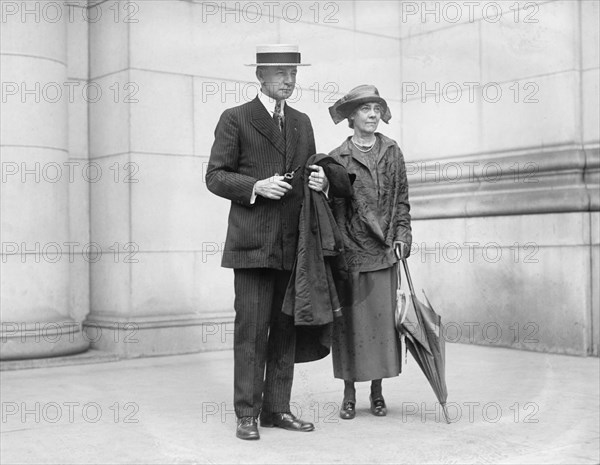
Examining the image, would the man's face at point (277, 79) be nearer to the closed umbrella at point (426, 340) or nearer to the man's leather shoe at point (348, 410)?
the closed umbrella at point (426, 340)

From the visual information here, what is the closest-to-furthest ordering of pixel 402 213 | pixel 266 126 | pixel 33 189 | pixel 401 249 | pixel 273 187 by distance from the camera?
pixel 273 187
pixel 266 126
pixel 401 249
pixel 402 213
pixel 33 189

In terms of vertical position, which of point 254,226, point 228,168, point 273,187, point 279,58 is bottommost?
point 254,226

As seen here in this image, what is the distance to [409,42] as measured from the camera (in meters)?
12.1

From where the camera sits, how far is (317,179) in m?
6.07

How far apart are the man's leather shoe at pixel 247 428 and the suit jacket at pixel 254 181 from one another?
0.96m

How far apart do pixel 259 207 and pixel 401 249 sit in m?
1.17

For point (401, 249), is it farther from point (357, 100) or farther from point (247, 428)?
point (247, 428)

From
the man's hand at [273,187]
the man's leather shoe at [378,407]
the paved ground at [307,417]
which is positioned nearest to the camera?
the paved ground at [307,417]

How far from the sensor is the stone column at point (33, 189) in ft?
30.8

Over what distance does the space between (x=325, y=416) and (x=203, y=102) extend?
15.3 feet

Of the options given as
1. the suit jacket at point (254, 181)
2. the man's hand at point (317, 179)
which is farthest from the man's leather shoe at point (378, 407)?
the man's hand at point (317, 179)

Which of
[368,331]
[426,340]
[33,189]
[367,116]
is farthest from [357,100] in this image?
[33,189]

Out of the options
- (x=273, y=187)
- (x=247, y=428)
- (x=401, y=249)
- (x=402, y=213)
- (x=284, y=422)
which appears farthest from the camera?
(x=402, y=213)

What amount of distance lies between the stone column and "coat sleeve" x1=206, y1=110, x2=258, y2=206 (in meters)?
4.02
